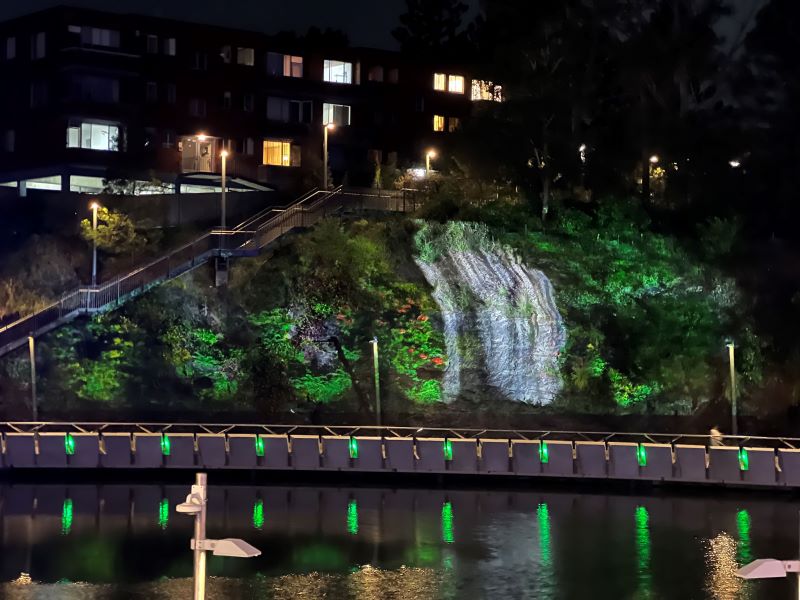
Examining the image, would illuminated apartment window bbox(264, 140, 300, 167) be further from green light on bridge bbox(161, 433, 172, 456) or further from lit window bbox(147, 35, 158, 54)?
green light on bridge bbox(161, 433, 172, 456)

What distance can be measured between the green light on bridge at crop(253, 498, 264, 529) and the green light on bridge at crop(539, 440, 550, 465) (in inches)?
424

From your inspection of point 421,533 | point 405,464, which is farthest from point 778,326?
point 421,533

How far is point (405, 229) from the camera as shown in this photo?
6719 centimetres

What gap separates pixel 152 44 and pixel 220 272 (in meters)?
21.8

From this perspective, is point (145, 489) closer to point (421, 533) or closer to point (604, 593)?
point (421, 533)

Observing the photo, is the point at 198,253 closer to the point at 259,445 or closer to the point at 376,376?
the point at 376,376

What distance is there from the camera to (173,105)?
80.8 metres

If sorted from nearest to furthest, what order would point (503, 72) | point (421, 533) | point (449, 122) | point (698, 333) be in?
point (421, 533) < point (698, 333) < point (503, 72) < point (449, 122)

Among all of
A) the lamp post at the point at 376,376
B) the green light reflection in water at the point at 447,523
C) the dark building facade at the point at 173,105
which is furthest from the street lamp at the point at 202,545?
the dark building facade at the point at 173,105

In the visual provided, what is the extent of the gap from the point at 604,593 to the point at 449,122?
59.5m

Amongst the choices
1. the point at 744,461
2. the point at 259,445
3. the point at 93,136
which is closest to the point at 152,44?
the point at 93,136

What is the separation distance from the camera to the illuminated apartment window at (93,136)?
7881 cm

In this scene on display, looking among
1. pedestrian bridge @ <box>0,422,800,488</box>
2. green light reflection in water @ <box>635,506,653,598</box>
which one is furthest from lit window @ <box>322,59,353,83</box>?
green light reflection in water @ <box>635,506,653,598</box>

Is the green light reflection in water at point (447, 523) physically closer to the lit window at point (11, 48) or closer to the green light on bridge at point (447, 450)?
the green light on bridge at point (447, 450)
